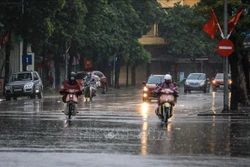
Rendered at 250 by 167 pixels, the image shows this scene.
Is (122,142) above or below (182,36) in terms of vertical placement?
below

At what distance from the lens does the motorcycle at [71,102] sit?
26183 millimetres

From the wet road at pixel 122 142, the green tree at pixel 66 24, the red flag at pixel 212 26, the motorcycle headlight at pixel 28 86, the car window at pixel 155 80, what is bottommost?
the wet road at pixel 122 142

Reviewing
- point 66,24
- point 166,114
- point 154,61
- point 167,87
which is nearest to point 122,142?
point 166,114

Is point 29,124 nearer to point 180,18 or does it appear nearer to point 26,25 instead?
point 26,25

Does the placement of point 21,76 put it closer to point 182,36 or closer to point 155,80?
point 155,80

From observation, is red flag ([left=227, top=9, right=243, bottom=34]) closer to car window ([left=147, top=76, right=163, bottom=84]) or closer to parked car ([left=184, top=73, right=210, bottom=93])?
car window ([left=147, top=76, right=163, bottom=84])

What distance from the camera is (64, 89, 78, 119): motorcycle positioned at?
26.2 m

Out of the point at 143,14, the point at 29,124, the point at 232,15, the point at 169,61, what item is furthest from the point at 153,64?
the point at 29,124

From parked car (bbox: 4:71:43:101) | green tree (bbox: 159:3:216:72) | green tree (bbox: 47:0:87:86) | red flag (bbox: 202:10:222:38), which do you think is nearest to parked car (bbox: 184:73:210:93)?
green tree (bbox: 47:0:87:86)

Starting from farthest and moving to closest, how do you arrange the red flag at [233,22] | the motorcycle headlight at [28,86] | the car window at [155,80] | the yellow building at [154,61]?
1. the yellow building at [154,61]
2. the motorcycle headlight at [28,86]
3. the car window at [155,80]
4. the red flag at [233,22]

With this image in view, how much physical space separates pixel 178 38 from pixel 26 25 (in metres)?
45.2

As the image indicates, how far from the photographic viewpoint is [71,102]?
2645 cm

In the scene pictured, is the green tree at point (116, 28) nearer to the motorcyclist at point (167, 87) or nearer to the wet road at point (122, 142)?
the motorcyclist at point (167, 87)

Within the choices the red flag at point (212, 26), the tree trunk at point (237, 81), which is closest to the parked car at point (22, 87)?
the tree trunk at point (237, 81)
